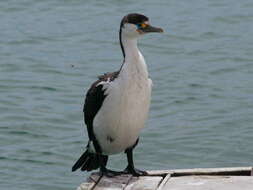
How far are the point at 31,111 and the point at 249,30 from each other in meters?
4.78

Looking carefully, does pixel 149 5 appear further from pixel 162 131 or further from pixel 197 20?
pixel 162 131

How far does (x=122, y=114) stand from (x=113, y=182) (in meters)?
0.54

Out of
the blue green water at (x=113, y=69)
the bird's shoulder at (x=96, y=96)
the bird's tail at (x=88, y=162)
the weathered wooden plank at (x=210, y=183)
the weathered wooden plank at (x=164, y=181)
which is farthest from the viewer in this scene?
the blue green water at (x=113, y=69)

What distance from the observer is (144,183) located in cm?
782

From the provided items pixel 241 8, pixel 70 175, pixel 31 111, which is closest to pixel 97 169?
pixel 70 175

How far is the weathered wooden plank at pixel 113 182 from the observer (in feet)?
25.6

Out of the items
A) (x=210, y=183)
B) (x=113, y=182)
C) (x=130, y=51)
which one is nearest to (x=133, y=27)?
(x=130, y=51)

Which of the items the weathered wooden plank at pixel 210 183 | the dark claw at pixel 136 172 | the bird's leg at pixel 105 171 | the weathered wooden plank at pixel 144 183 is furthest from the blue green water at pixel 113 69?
the weathered wooden plank at pixel 210 183

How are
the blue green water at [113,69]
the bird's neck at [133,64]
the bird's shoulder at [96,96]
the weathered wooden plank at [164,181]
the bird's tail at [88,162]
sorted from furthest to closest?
the blue green water at [113,69], the bird's tail at [88,162], the bird's shoulder at [96,96], the bird's neck at [133,64], the weathered wooden plank at [164,181]

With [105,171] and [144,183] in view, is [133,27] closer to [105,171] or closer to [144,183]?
[105,171]

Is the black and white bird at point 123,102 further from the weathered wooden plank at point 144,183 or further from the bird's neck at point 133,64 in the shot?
the weathered wooden plank at point 144,183

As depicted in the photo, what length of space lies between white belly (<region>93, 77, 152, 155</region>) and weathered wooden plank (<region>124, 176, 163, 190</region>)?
0.41m

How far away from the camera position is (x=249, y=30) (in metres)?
16.5

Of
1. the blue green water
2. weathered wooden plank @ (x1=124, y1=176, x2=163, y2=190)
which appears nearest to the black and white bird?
weathered wooden plank @ (x1=124, y1=176, x2=163, y2=190)
